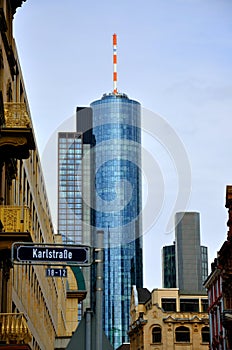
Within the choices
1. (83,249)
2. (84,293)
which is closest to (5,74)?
(83,249)

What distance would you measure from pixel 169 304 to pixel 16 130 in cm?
9828

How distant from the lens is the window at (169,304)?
120000 millimetres

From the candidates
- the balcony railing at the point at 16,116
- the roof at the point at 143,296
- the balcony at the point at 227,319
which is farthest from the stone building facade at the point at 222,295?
the roof at the point at 143,296

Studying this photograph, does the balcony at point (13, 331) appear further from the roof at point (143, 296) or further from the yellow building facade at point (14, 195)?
the roof at point (143, 296)

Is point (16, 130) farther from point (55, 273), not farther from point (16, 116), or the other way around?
point (55, 273)

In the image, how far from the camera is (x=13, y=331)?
77.8ft

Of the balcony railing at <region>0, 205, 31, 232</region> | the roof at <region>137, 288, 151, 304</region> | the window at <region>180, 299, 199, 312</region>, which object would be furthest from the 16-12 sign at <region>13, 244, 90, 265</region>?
the roof at <region>137, 288, 151, 304</region>

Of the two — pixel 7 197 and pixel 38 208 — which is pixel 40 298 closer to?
pixel 38 208

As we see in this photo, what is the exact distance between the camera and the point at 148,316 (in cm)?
11269

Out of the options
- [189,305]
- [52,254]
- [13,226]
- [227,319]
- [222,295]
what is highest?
[189,305]

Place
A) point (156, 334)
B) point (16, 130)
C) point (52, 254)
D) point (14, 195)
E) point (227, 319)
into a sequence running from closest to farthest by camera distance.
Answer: point (52, 254) → point (16, 130) → point (14, 195) → point (227, 319) → point (156, 334)

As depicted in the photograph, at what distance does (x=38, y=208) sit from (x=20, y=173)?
15.1 metres

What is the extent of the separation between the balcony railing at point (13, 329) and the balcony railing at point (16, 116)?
20.6 feet

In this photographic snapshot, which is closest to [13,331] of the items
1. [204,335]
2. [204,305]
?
[204,335]
